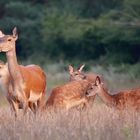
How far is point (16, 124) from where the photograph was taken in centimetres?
1464

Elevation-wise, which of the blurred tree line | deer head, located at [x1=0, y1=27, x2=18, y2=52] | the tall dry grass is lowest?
the tall dry grass

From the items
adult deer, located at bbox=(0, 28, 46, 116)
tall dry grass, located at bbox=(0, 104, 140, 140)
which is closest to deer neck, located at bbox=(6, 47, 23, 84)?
adult deer, located at bbox=(0, 28, 46, 116)

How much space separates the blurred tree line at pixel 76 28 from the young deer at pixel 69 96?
20.1m

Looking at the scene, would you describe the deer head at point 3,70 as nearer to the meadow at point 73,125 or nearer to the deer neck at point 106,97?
the meadow at point 73,125

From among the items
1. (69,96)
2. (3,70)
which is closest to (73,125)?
(69,96)

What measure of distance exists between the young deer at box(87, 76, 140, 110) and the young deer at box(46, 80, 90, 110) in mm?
263

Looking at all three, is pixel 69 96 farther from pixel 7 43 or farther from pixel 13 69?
pixel 7 43

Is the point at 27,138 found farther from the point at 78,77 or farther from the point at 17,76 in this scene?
the point at 78,77

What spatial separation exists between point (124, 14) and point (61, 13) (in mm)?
6699

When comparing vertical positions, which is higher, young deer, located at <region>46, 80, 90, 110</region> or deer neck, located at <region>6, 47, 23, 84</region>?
deer neck, located at <region>6, 47, 23, 84</region>

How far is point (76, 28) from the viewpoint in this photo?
132 feet

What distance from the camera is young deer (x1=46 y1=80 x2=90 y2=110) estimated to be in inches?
705

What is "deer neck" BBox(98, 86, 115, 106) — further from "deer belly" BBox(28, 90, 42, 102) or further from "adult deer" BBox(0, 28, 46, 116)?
"deer belly" BBox(28, 90, 42, 102)

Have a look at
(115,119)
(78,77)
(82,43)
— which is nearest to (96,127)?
(115,119)
